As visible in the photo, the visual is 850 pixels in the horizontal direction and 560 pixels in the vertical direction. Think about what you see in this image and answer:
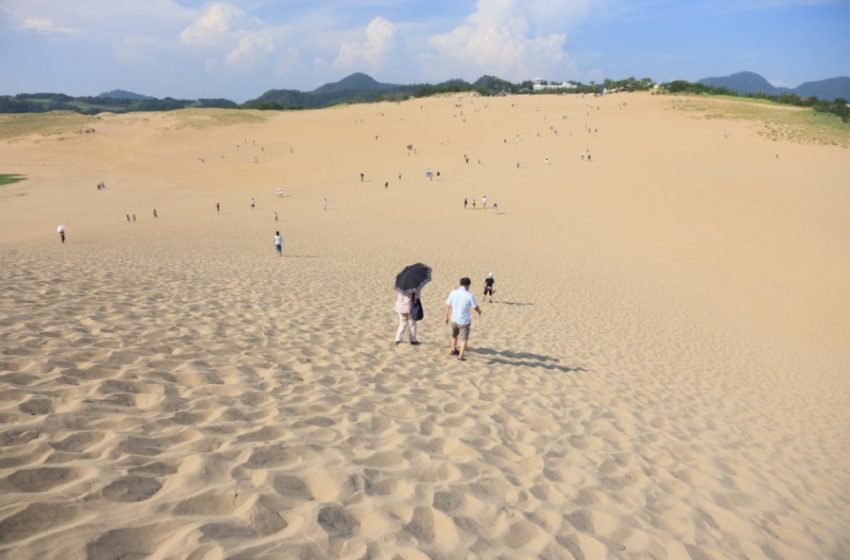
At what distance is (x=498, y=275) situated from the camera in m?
19.5

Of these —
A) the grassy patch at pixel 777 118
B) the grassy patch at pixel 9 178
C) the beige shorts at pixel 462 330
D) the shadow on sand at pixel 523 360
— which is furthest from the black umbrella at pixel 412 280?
the grassy patch at pixel 777 118

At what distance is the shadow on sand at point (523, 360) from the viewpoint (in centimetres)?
897

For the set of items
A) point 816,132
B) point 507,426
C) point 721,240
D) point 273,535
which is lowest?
point 721,240

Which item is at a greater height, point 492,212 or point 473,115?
Result: point 473,115

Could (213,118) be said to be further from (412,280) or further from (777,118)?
(412,280)

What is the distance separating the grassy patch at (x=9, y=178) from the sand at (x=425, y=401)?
26898 mm

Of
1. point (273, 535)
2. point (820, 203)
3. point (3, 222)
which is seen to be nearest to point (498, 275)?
point (273, 535)

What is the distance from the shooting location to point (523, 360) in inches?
365

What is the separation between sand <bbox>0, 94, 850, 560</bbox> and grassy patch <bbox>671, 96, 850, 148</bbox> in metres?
29.4

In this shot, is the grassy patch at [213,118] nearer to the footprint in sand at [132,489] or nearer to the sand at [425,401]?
the sand at [425,401]

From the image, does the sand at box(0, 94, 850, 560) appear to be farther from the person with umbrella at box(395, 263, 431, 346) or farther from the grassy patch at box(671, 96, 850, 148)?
the grassy patch at box(671, 96, 850, 148)

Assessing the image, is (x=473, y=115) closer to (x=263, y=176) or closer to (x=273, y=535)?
(x=263, y=176)

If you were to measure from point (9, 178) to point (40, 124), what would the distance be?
39832 millimetres

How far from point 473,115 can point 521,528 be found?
72260 mm
